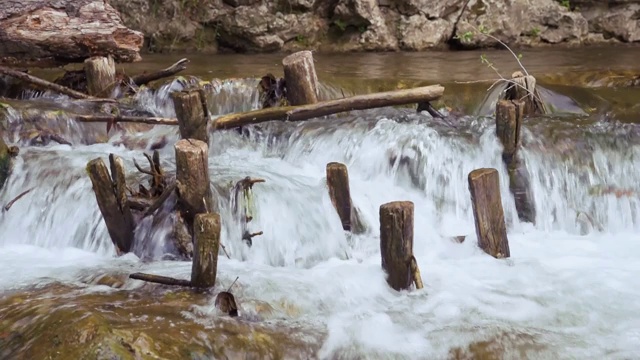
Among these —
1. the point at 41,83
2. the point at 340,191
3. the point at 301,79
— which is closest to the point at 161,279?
the point at 340,191

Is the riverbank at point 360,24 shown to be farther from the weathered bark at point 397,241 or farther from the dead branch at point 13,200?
the weathered bark at point 397,241

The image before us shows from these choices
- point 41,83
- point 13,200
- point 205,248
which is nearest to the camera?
point 205,248

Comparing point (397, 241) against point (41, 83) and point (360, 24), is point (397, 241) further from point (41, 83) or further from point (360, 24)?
point (360, 24)

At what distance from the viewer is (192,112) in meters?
5.68

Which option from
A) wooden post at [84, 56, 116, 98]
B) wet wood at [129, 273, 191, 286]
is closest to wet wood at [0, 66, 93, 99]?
wooden post at [84, 56, 116, 98]

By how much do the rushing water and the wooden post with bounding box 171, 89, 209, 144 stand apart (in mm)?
416

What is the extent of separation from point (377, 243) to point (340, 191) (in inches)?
20.4

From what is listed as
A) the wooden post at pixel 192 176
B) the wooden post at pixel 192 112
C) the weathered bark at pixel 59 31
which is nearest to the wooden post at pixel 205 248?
the wooden post at pixel 192 176

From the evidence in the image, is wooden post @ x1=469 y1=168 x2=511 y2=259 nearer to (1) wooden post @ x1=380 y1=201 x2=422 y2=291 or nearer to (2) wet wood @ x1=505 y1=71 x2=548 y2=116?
(1) wooden post @ x1=380 y1=201 x2=422 y2=291

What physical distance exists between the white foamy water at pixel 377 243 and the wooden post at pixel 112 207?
0.15m

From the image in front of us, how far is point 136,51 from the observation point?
26.8 ft

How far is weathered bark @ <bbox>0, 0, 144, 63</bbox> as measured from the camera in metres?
7.62

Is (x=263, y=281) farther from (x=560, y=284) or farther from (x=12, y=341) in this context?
(x=560, y=284)

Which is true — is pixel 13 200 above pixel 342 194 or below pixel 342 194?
below
